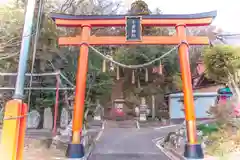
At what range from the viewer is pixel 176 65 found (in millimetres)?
23578

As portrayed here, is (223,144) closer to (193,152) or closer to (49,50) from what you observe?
(193,152)

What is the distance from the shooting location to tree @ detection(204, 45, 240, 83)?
1043cm

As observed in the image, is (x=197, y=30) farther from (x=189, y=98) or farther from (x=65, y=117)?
(x=189, y=98)

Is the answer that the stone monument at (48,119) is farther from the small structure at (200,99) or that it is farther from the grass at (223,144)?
the small structure at (200,99)

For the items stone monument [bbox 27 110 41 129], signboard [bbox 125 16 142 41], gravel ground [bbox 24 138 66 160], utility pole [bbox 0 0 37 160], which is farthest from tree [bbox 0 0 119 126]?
utility pole [bbox 0 0 37 160]

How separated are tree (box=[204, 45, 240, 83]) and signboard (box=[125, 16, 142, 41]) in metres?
3.89

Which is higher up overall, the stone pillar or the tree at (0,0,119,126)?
the tree at (0,0,119,126)

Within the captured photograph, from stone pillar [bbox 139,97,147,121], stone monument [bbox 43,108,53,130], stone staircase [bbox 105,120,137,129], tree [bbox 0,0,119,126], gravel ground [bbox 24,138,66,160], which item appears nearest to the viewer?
gravel ground [bbox 24,138,66,160]

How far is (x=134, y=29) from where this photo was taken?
880cm

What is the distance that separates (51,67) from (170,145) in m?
7.33

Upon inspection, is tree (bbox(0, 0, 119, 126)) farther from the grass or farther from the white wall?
the grass

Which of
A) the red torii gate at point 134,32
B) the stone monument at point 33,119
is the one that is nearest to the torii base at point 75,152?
the red torii gate at point 134,32

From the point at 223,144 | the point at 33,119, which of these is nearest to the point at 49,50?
the point at 33,119

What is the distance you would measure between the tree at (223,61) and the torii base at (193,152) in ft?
14.3
